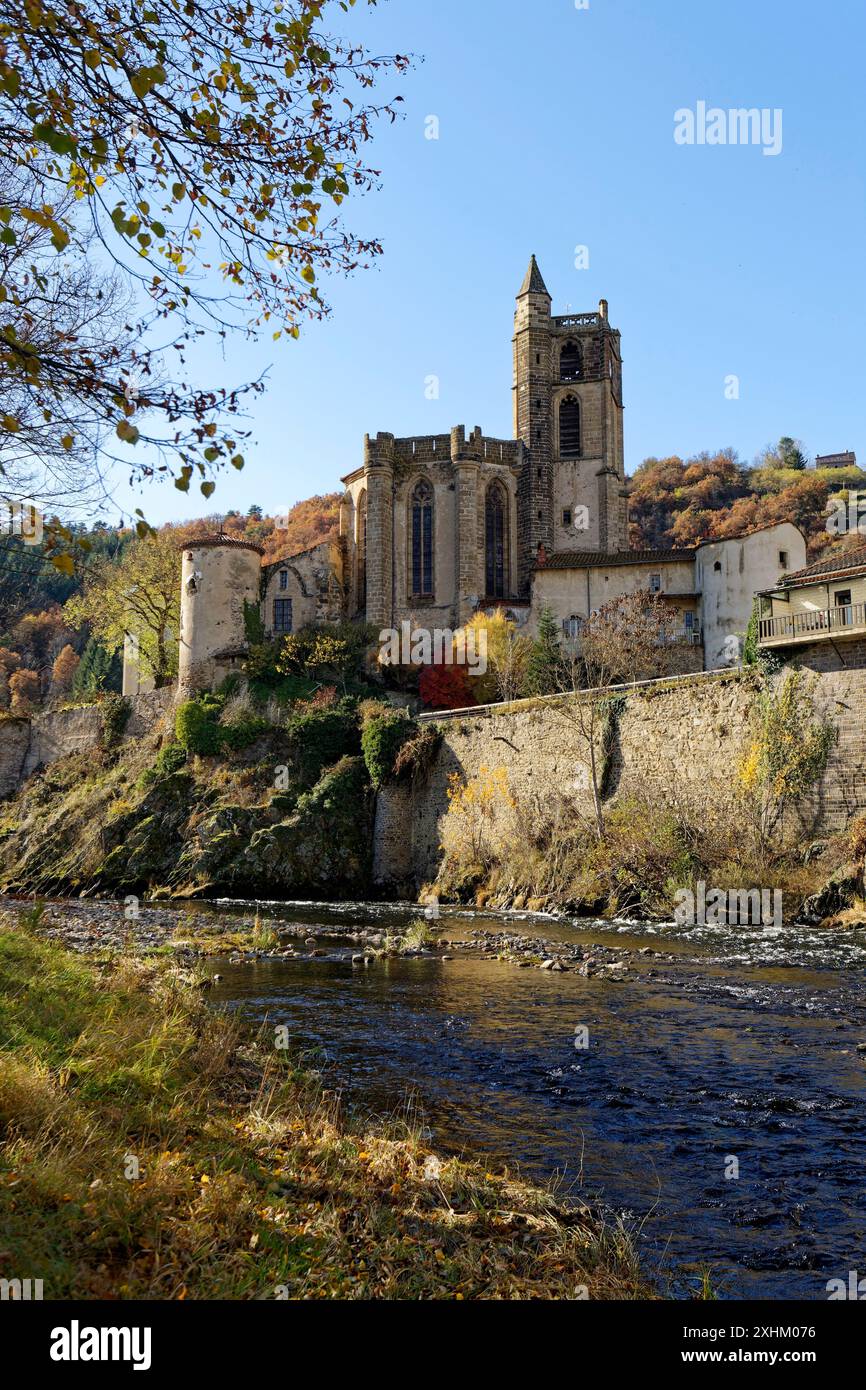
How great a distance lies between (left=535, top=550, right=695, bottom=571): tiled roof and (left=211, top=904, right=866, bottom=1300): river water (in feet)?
94.9

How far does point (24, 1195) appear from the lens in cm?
498

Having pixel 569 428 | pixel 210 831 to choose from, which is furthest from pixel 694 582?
pixel 210 831

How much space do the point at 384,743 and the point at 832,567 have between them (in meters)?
16.0

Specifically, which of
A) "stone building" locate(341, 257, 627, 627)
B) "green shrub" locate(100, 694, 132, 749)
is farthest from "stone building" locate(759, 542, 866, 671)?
"green shrub" locate(100, 694, 132, 749)

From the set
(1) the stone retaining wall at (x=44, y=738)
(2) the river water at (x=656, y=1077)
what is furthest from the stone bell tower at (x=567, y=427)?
(2) the river water at (x=656, y=1077)

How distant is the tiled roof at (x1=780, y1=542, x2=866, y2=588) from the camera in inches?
1117

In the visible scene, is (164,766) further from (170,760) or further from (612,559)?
(612,559)

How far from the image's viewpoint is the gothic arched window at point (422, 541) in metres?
53.0

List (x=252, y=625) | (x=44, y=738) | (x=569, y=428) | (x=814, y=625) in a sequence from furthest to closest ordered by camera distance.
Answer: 1. (x=569, y=428)
2. (x=44, y=738)
3. (x=252, y=625)
4. (x=814, y=625)

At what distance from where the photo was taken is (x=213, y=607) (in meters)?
47.7

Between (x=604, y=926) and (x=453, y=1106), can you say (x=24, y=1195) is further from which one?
(x=604, y=926)

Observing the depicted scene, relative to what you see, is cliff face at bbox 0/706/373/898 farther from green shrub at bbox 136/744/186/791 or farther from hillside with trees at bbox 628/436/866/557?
hillside with trees at bbox 628/436/866/557

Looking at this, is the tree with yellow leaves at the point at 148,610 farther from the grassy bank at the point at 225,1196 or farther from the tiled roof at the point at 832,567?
the grassy bank at the point at 225,1196
